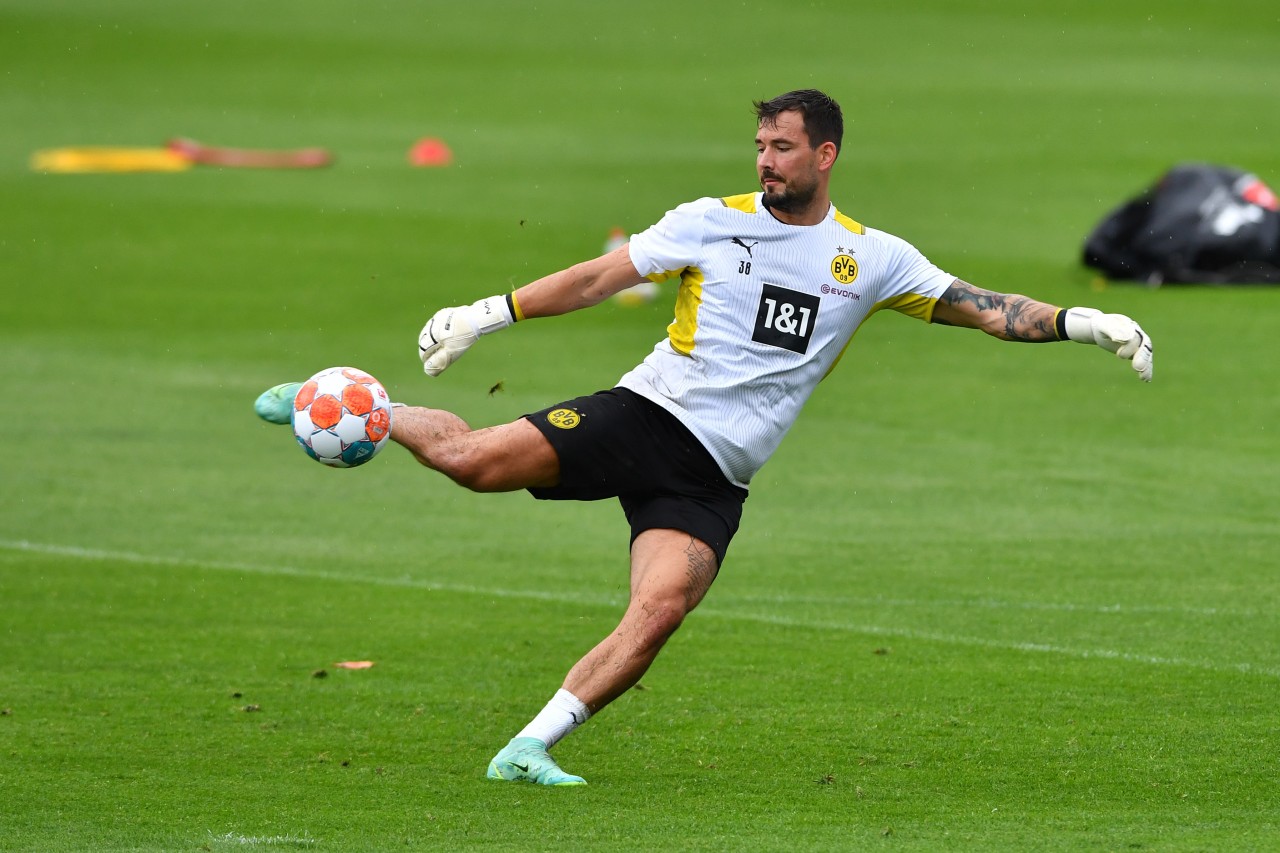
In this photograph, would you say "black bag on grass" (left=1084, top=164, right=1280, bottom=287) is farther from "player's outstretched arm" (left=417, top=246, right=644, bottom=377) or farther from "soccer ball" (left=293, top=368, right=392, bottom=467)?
"soccer ball" (left=293, top=368, right=392, bottom=467)

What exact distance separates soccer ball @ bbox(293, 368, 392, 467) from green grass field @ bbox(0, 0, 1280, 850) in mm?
1263

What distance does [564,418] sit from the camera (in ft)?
25.7

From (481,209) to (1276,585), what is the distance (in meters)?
20.4

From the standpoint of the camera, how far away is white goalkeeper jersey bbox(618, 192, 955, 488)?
7855mm

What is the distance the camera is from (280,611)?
10.9 metres

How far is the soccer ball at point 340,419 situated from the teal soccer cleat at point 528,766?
1.24m

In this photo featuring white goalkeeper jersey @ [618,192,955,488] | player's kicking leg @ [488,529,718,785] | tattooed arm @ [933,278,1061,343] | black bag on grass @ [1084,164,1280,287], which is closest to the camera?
player's kicking leg @ [488,529,718,785]

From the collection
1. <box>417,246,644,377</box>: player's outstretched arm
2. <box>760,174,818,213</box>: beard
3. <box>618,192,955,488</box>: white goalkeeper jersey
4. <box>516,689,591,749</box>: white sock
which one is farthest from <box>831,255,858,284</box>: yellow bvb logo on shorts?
<box>516,689,591,749</box>: white sock

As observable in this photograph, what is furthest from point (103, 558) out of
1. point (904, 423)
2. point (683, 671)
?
point (904, 423)

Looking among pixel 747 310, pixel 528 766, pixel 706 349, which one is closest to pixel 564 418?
pixel 706 349

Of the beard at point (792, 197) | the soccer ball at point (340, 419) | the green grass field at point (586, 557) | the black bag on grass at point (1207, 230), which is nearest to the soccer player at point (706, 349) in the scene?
the beard at point (792, 197)

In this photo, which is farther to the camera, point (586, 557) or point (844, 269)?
point (586, 557)

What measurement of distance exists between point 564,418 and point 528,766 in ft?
4.50

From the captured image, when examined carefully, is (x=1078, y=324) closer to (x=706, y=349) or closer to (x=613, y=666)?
(x=706, y=349)
